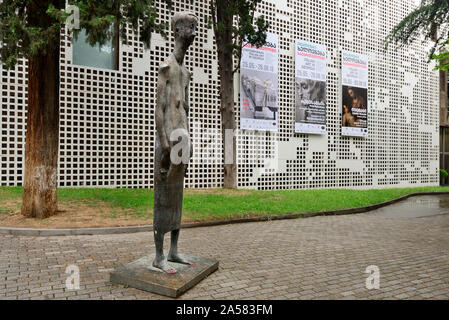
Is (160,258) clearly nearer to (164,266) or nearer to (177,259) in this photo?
(164,266)

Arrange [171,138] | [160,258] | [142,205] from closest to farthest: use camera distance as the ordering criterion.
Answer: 1. [171,138]
2. [160,258]
3. [142,205]

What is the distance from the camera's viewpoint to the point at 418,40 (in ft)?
83.9

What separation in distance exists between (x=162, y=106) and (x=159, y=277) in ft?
6.12

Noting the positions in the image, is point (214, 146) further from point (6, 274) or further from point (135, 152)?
point (6, 274)

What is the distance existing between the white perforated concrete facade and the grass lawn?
7.28 feet

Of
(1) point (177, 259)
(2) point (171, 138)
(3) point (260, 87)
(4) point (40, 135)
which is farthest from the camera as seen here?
(3) point (260, 87)

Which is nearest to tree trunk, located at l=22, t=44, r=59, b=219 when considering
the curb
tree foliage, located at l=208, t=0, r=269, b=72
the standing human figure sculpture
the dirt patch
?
the dirt patch

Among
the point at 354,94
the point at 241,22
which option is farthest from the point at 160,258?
the point at 354,94

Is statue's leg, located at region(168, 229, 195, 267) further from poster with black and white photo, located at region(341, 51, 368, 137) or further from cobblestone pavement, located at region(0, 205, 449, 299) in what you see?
poster with black and white photo, located at region(341, 51, 368, 137)

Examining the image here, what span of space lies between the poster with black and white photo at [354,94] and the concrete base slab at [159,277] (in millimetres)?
18224

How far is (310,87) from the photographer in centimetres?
1941

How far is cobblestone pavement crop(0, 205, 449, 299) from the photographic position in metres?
3.82

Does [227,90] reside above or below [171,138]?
above

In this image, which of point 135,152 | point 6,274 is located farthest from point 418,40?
point 6,274
